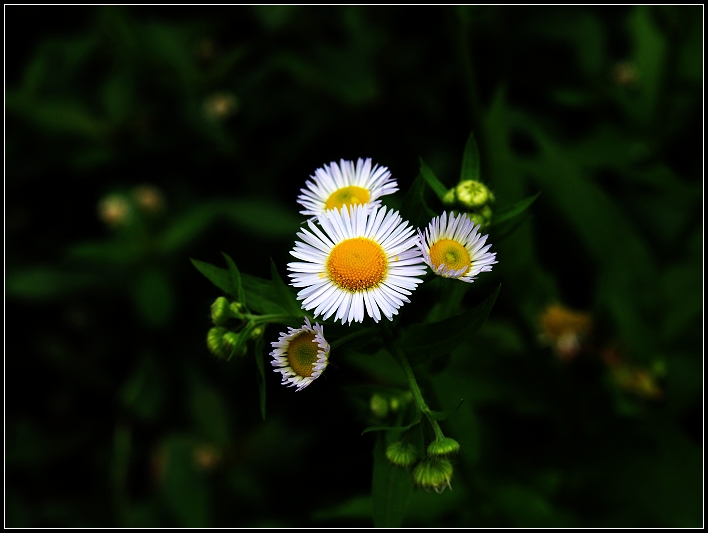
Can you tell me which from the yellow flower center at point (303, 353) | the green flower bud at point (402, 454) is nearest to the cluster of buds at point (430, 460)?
the green flower bud at point (402, 454)

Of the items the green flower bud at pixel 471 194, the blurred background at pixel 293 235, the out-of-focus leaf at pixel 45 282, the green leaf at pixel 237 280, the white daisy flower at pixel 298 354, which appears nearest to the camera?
the white daisy flower at pixel 298 354

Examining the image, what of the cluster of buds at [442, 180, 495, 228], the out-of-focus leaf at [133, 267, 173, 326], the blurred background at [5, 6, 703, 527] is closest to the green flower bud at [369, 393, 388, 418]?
the cluster of buds at [442, 180, 495, 228]

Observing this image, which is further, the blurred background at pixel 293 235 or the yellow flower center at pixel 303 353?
the blurred background at pixel 293 235

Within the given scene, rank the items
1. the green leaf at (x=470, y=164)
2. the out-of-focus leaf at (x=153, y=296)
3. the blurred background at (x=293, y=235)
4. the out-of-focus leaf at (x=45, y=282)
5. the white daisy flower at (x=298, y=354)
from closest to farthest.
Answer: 1. the white daisy flower at (x=298, y=354)
2. the green leaf at (x=470, y=164)
3. the blurred background at (x=293, y=235)
4. the out-of-focus leaf at (x=153, y=296)
5. the out-of-focus leaf at (x=45, y=282)

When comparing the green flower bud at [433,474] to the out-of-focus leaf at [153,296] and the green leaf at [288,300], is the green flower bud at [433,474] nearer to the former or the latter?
the green leaf at [288,300]

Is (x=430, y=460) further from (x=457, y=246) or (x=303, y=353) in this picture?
(x=457, y=246)

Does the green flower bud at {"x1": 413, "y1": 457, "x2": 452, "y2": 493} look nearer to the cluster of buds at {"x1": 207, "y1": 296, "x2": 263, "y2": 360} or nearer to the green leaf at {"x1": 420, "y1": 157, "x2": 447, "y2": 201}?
the cluster of buds at {"x1": 207, "y1": 296, "x2": 263, "y2": 360}
